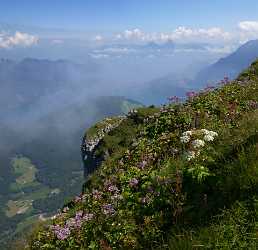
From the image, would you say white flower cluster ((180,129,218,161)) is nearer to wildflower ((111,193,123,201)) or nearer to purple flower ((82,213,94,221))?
wildflower ((111,193,123,201))

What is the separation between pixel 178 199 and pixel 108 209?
2228 millimetres

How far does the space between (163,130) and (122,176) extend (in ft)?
15.5

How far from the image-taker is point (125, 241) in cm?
903

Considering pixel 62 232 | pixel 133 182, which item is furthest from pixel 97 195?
pixel 62 232

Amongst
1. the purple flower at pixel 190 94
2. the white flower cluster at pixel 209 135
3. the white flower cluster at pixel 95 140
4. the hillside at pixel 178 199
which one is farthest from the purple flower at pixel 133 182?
the white flower cluster at pixel 95 140

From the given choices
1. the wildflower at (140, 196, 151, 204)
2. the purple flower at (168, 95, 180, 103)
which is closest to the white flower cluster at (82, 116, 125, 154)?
the purple flower at (168, 95, 180, 103)

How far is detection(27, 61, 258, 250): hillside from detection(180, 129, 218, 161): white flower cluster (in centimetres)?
3

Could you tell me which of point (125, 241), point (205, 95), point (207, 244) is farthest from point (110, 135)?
point (207, 244)

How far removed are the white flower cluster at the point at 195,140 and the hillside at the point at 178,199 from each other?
0.08 ft

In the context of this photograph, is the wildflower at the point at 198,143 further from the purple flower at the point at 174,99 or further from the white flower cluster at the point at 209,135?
the purple flower at the point at 174,99

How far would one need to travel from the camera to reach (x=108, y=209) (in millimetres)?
10734

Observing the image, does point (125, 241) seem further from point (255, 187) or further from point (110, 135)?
point (110, 135)

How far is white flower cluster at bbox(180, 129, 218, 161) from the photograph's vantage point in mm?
10857

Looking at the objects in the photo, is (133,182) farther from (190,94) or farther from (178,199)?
(190,94)
